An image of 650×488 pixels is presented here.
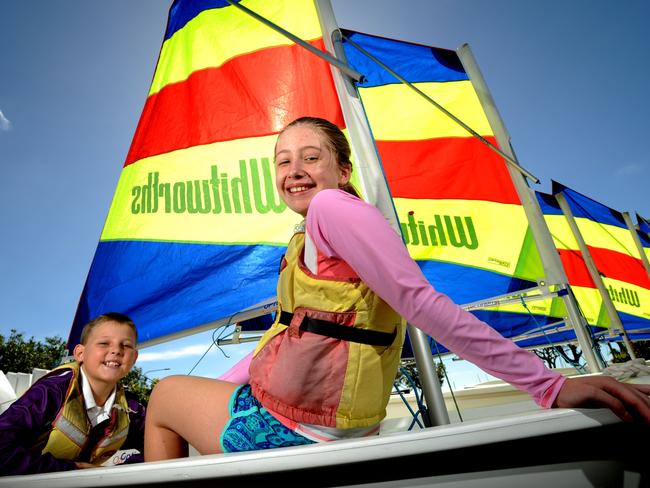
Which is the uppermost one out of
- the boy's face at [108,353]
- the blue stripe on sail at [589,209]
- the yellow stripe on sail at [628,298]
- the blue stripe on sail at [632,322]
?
the blue stripe on sail at [589,209]

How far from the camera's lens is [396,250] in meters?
0.84

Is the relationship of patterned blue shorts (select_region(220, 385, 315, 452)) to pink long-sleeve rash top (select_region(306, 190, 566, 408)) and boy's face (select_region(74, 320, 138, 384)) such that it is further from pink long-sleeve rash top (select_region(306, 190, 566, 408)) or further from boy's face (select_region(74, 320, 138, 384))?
boy's face (select_region(74, 320, 138, 384))

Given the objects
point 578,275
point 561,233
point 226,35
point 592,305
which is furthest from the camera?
point 561,233

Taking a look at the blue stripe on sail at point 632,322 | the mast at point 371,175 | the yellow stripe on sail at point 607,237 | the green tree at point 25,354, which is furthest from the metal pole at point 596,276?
the green tree at point 25,354

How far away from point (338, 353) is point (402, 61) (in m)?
4.54

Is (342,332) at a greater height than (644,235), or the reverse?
(644,235)

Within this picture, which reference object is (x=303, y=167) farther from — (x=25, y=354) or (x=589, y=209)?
(x=25, y=354)

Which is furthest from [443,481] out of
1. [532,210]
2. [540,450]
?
[532,210]

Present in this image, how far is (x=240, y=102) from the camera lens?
119 inches

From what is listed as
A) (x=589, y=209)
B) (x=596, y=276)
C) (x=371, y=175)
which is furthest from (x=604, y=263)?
(x=371, y=175)

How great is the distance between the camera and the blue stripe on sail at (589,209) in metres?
8.84

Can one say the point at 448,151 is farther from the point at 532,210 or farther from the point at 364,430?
the point at 364,430

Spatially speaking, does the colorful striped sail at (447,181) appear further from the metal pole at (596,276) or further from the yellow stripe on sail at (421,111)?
the metal pole at (596,276)

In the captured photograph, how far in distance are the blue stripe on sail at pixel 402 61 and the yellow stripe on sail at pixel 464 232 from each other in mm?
1626
